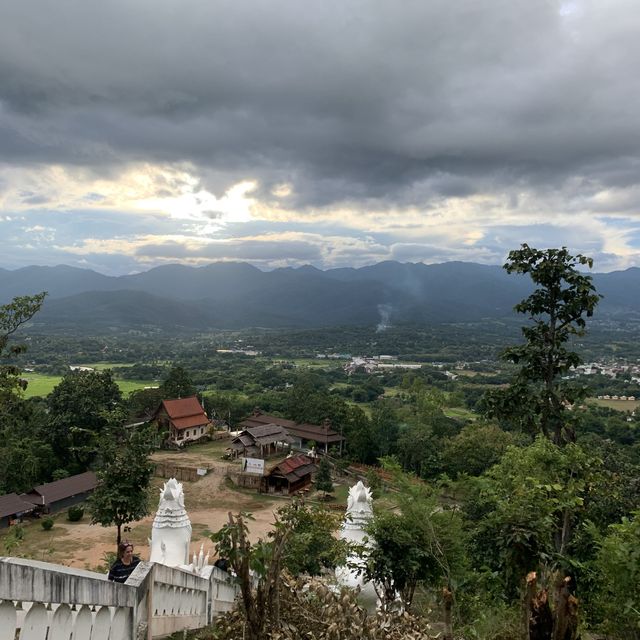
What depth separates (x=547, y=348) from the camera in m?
9.41

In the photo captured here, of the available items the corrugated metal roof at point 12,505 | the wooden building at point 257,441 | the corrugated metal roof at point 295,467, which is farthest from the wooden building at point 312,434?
the corrugated metal roof at point 12,505

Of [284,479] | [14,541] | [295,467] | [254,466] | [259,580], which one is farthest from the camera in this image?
[295,467]

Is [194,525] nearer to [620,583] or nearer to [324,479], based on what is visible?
[324,479]

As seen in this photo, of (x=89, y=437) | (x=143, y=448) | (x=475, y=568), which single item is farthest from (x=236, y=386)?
(x=475, y=568)

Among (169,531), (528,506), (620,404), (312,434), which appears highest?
(528,506)

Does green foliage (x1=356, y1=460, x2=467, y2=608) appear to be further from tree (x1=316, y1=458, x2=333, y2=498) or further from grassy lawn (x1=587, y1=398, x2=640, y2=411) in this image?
grassy lawn (x1=587, y1=398, x2=640, y2=411)

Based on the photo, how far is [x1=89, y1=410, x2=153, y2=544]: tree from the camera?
13.4 metres

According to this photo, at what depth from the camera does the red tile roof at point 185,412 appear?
119ft

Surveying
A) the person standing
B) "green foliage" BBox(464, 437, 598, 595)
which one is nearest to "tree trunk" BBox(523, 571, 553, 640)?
"green foliage" BBox(464, 437, 598, 595)

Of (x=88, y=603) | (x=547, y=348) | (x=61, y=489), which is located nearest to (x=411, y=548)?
(x=547, y=348)

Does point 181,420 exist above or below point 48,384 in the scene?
above

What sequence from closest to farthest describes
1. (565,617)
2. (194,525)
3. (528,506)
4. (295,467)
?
(565,617)
(528,506)
(194,525)
(295,467)

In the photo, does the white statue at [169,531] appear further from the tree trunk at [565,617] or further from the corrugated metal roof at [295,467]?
the corrugated metal roof at [295,467]

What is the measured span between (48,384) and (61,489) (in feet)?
165
